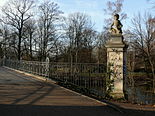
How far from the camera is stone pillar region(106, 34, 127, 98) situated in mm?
9883

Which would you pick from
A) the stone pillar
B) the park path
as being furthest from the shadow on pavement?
the stone pillar

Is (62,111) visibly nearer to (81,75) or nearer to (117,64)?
(117,64)

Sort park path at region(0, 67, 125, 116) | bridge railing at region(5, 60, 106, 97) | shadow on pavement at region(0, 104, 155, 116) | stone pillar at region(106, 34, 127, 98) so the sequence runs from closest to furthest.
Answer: shadow on pavement at region(0, 104, 155, 116) < park path at region(0, 67, 125, 116) < stone pillar at region(106, 34, 127, 98) < bridge railing at region(5, 60, 106, 97)

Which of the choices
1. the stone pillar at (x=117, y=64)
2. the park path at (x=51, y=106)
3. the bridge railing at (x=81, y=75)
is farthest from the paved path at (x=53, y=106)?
the bridge railing at (x=81, y=75)

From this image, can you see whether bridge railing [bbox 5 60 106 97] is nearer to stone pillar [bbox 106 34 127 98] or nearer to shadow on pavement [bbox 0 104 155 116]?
stone pillar [bbox 106 34 127 98]

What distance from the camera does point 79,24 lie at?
2012 inches

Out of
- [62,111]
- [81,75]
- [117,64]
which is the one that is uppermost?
[117,64]

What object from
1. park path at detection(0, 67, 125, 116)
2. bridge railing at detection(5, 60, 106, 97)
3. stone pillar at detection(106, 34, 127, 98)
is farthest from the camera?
bridge railing at detection(5, 60, 106, 97)

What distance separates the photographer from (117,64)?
32.8 feet

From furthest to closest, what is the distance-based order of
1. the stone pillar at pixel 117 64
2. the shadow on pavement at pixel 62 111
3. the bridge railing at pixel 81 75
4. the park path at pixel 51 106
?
1. the bridge railing at pixel 81 75
2. the stone pillar at pixel 117 64
3. the park path at pixel 51 106
4. the shadow on pavement at pixel 62 111

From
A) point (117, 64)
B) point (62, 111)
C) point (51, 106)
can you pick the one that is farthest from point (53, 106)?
point (117, 64)

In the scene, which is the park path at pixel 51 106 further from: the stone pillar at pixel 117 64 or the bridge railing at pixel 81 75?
the bridge railing at pixel 81 75

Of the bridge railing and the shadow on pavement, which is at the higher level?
the bridge railing

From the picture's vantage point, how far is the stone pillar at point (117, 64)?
988 cm
